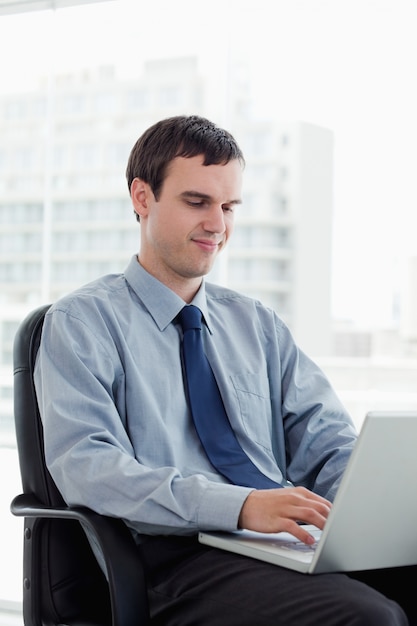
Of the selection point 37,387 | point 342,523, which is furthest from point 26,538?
point 342,523

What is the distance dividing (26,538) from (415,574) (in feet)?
2.37

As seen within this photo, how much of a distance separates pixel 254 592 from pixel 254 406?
548 mm

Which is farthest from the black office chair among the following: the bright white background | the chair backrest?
the bright white background

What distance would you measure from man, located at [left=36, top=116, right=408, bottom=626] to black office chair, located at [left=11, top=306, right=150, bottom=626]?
0.05 meters

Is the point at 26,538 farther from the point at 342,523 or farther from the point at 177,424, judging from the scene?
the point at 342,523

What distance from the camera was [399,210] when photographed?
6.90m

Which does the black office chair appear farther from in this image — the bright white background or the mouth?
the bright white background

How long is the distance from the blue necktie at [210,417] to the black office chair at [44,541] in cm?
30

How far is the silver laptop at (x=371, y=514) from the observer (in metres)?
1.16

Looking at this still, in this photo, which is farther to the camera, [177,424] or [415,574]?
[177,424]

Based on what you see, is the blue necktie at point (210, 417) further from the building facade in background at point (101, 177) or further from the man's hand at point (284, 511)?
the building facade in background at point (101, 177)

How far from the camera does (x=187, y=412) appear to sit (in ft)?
5.62

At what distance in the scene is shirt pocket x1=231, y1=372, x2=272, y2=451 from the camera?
5.84 feet

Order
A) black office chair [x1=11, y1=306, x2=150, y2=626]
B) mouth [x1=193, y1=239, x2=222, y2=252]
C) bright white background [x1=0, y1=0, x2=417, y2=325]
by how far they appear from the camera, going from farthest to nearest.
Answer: bright white background [x1=0, y1=0, x2=417, y2=325] < mouth [x1=193, y1=239, x2=222, y2=252] < black office chair [x1=11, y1=306, x2=150, y2=626]
